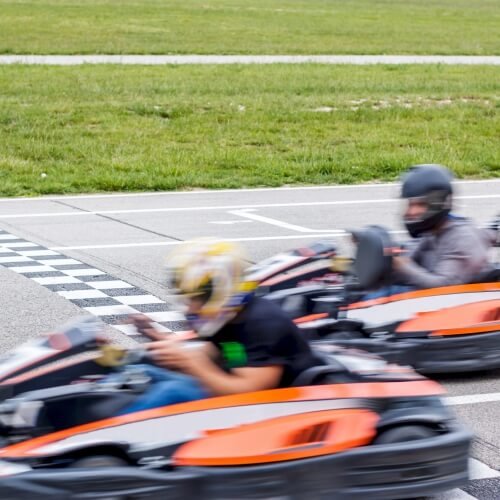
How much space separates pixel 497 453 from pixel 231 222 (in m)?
7.23

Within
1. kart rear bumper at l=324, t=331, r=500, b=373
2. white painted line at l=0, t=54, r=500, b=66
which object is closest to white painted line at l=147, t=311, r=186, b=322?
kart rear bumper at l=324, t=331, r=500, b=373

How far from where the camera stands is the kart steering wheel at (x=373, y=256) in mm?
6609

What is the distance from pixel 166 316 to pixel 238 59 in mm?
22395

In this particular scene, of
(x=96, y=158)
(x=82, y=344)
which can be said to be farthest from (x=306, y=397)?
(x=96, y=158)

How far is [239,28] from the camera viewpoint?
135ft

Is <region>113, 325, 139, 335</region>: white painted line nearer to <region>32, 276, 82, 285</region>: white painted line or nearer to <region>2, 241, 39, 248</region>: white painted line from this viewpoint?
<region>32, 276, 82, 285</region>: white painted line

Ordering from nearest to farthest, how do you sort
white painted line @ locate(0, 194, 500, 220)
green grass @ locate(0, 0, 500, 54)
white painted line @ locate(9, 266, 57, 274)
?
white painted line @ locate(9, 266, 57, 274)
white painted line @ locate(0, 194, 500, 220)
green grass @ locate(0, 0, 500, 54)

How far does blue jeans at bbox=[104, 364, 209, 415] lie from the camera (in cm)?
503

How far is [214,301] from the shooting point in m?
4.92

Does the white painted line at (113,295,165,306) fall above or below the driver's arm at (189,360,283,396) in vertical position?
below

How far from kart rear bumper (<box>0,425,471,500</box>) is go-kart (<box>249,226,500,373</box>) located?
5.30 feet

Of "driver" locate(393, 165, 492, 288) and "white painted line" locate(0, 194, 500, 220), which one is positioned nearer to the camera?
"driver" locate(393, 165, 492, 288)

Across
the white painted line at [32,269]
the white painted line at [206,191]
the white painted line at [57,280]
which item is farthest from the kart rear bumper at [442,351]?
the white painted line at [206,191]

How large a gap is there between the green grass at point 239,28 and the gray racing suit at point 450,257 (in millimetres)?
25182
